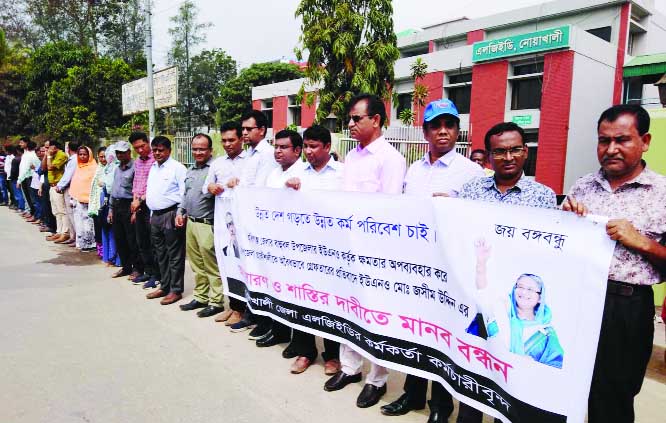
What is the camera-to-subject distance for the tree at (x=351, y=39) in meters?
14.1

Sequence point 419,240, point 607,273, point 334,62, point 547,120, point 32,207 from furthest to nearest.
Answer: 1. point 547,120
2. point 334,62
3. point 32,207
4. point 419,240
5. point 607,273

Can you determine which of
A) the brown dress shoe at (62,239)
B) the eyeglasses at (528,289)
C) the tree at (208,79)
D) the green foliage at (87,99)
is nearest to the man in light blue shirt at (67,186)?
the brown dress shoe at (62,239)

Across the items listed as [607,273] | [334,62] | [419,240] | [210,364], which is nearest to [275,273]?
[210,364]

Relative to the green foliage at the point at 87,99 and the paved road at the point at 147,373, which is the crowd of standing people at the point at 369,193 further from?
the green foliage at the point at 87,99

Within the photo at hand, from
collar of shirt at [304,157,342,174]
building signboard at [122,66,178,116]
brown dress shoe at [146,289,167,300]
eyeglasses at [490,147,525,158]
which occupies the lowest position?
brown dress shoe at [146,289,167,300]

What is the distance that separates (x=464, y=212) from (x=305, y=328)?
153cm

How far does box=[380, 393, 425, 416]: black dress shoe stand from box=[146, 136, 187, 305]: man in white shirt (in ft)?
9.67

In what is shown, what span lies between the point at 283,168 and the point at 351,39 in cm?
1148

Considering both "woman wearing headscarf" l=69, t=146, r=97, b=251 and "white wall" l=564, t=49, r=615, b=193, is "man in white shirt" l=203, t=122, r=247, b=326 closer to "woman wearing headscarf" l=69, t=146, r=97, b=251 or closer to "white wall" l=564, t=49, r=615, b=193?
"woman wearing headscarf" l=69, t=146, r=97, b=251

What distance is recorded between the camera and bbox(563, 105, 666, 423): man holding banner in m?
1.96

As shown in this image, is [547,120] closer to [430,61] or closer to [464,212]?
[430,61]

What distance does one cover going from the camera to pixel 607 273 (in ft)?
6.22

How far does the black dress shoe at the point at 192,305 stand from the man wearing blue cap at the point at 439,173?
259 centimetres

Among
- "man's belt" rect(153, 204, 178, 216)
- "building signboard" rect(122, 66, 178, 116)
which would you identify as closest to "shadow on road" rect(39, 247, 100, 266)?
"man's belt" rect(153, 204, 178, 216)
